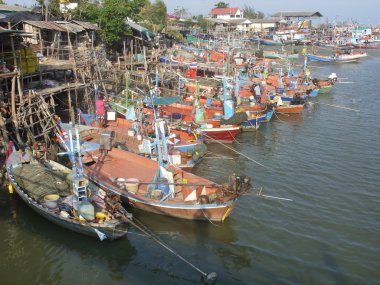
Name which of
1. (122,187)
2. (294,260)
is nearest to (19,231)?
(122,187)


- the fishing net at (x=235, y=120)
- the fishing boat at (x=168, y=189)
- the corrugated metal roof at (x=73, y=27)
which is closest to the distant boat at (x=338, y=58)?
the corrugated metal roof at (x=73, y=27)

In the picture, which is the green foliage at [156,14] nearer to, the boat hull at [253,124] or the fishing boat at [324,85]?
the fishing boat at [324,85]

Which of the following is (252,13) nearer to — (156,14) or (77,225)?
(156,14)

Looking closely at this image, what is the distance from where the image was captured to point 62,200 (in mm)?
14070

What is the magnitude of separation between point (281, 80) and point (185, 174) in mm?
22029

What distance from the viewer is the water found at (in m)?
12.6

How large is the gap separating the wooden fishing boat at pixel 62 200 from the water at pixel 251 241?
765mm

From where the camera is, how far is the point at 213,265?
13070 millimetres

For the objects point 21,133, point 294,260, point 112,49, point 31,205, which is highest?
point 112,49

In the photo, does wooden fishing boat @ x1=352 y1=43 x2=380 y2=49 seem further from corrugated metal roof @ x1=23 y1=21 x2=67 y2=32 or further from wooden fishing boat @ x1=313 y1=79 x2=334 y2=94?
corrugated metal roof @ x1=23 y1=21 x2=67 y2=32

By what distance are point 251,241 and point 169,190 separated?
3518 mm

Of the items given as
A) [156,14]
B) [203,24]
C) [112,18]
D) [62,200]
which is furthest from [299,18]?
[62,200]

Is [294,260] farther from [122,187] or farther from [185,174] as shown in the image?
[122,187]

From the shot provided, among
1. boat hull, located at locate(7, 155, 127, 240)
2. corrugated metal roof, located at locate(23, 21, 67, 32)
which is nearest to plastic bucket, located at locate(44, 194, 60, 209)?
boat hull, located at locate(7, 155, 127, 240)
